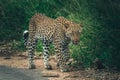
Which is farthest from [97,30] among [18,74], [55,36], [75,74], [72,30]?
[18,74]

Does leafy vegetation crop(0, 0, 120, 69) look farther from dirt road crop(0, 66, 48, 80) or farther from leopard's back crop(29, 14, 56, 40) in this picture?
dirt road crop(0, 66, 48, 80)

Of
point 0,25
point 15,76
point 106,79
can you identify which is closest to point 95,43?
point 106,79

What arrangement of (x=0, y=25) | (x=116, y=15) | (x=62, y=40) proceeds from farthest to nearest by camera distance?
(x=0, y=25) → (x=62, y=40) → (x=116, y=15)

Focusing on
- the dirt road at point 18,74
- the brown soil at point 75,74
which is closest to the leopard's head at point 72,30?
the brown soil at point 75,74

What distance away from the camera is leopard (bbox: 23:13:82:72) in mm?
11363

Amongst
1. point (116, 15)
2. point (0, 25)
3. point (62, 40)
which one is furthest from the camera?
point (0, 25)

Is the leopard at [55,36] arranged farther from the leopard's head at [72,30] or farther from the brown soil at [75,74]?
the brown soil at [75,74]

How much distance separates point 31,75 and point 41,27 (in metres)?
1.55

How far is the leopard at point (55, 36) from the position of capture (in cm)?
1136

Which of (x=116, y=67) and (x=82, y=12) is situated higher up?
(x=82, y=12)

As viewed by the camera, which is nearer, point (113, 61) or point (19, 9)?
point (113, 61)

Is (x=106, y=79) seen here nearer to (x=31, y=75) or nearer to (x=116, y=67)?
(x=116, y=67)

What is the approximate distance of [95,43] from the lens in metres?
11.8

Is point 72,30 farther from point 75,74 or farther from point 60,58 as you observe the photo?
point 75,74
